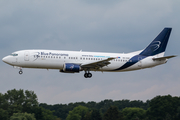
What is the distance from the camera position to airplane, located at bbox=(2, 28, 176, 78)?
61.5 meters

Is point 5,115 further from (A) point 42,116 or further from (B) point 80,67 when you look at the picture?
(B) point 80,67

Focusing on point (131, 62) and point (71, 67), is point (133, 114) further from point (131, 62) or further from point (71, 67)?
point (71, 67)

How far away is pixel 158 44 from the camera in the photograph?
233 ft

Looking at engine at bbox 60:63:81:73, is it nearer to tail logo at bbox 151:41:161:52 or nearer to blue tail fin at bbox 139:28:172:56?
blue tail fin at bbox 139:28:172:56

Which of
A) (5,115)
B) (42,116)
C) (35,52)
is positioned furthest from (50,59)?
(42,116)

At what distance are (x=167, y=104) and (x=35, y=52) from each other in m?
73.8

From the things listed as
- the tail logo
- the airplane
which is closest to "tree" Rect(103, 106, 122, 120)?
the tail logo

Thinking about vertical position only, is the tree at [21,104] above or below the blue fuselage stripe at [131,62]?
below

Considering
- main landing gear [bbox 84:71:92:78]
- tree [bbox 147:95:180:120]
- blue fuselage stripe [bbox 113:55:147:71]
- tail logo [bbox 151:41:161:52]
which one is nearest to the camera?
main landing gear [bbox 84:71:92:78]

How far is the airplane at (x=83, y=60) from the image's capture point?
61.5 metres

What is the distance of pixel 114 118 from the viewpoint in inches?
4737

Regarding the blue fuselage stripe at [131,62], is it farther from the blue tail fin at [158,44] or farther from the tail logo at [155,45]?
the tail logo at [155,45]

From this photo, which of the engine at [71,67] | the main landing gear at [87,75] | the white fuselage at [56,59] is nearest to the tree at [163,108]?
the white fuselage at [56,59]

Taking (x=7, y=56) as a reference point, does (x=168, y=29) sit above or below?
above
